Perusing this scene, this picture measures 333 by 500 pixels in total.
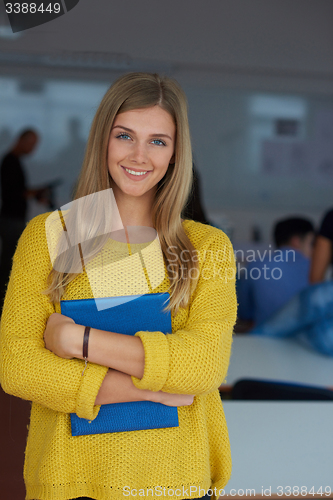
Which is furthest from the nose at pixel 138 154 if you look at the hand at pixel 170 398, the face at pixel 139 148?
the hand at pixel 170 398

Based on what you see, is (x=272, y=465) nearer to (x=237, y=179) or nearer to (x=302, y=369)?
(x=302, y=369)

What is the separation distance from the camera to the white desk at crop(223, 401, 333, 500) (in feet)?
4.51

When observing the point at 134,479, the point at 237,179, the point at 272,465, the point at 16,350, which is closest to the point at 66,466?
the point at 134,479

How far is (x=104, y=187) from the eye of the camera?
1121mm

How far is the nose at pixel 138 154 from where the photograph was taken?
107cm

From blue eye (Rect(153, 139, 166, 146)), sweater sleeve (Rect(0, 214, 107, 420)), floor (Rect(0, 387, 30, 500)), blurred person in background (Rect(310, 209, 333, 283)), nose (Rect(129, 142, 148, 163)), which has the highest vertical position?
blue eye (Rect(153, 139, 166, 146))

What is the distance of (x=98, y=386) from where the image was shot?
93 cm

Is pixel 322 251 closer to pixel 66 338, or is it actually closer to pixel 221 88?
pixel 66 338

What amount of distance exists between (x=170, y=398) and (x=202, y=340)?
0.13 meters

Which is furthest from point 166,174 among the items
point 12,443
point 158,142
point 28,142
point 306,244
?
point 28,142

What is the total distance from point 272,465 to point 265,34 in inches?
→ 168

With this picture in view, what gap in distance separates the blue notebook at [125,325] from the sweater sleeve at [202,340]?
67 millimetres

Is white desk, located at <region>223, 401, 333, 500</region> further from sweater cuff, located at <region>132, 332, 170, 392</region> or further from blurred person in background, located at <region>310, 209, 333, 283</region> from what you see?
blurred person in background, located at <region>310, 209, 333, 283</region>

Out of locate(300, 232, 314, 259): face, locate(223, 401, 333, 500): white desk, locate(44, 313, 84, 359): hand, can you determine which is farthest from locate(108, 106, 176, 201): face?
locate(300, 232, 314, 259): face
